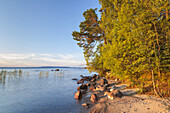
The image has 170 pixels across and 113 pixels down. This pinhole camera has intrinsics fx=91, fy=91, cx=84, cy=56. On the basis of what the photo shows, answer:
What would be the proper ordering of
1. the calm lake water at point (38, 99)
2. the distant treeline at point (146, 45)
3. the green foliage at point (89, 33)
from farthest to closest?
the green foliage at point (89, 33) → the calm lake water at point (38, 99) → the distant treeline at point (146, 45)

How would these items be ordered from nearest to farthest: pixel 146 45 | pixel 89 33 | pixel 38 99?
1. pixel 146 45
2. pixel 38 99
3. pixel 89 33

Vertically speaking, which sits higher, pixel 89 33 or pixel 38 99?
pixel 89 33

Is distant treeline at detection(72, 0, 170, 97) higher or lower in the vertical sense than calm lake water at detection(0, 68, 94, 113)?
higher

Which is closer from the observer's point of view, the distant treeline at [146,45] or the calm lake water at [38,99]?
the distant treeline at [146,45]

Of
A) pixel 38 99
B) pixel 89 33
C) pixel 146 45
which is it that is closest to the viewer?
pixel 146 45

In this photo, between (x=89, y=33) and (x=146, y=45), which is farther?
(x=89, y=33)

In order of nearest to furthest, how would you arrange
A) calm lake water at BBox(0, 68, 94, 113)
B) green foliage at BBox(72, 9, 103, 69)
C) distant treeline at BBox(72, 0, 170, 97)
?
distant treeline at BBox(72, 0, 170, 97)
calm lake water at BBox(0, 68, 94, 113)
green foliage at BBox(72, 9, 103, 69)

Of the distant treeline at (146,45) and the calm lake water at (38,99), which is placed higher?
the distant treeline at (146,45)

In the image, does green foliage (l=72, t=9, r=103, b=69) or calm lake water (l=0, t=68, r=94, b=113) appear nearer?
calm lake water (l=0, t=68, r=94, b=113)

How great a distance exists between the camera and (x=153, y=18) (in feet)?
23.9

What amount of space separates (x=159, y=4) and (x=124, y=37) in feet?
11.4

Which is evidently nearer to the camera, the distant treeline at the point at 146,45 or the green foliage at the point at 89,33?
the distant treeline at the point at 146,45

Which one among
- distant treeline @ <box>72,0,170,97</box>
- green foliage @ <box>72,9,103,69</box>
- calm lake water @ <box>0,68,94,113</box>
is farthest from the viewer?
green foliage @ <box>72,9,103,69</box>

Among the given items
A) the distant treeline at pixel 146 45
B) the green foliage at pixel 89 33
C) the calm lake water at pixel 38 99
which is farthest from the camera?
the green foliage at pixel 89 33
